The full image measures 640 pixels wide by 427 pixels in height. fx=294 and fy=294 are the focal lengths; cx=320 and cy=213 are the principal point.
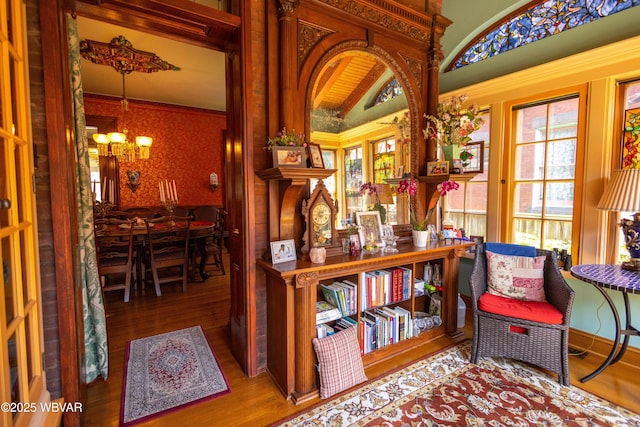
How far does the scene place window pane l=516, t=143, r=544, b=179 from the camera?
282cm

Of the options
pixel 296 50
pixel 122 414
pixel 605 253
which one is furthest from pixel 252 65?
pixel 605 253

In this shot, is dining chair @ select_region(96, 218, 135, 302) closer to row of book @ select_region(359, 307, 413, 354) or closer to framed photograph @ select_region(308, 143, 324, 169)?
framed photograph @ select_region(308, 143, 324, 169)

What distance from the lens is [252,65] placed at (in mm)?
2031

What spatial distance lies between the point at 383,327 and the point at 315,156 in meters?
1.46

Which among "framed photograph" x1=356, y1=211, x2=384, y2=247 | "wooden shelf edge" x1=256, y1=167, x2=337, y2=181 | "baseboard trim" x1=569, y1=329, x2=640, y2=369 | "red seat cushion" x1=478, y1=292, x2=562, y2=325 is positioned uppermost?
"wooden shelf edge" x1=256, y1=167, x2=337, y2=181

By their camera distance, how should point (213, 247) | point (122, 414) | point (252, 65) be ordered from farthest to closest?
1. point (213, 247)
2. point (252, 65)
3. point (122, 414)

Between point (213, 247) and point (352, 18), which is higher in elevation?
point (352, 18)

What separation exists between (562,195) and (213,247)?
4529 millimetres

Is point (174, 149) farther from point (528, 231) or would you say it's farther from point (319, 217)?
point (528, 231)

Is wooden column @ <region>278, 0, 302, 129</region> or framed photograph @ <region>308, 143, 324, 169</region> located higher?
wooden column @ <region>278, 0, 302, 129</region>

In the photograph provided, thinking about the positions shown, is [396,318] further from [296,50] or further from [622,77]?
[622,77]

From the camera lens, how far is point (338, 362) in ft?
6.43

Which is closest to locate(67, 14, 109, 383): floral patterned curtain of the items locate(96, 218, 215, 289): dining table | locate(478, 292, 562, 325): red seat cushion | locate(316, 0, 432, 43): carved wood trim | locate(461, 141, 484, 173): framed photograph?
locate(316, 0, 432, 43): carved wood trim

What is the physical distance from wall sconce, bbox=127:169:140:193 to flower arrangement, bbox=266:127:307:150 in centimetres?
490
